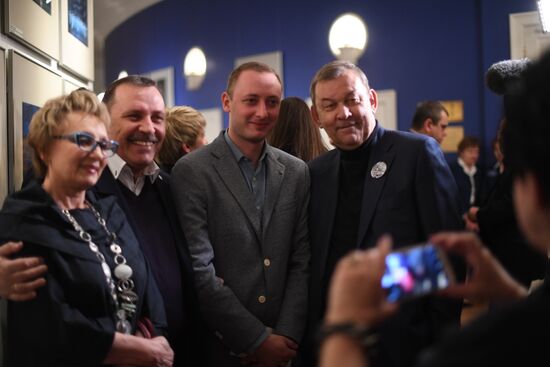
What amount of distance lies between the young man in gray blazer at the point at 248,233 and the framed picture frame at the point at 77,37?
97 centimetres

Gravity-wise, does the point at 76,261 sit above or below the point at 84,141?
below

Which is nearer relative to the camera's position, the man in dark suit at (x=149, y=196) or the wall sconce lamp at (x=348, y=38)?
the man in dark suit at (x=149, y=196)

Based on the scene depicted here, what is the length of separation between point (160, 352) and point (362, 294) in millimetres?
1061

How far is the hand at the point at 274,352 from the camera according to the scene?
7.06 ft

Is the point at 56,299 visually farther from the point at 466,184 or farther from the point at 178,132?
the point at 466,184

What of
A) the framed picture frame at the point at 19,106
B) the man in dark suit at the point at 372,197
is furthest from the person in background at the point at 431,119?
the framed picture frame at the point at 19,106

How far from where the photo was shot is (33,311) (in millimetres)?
1596

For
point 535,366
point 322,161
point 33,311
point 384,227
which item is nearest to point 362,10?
point 322,161

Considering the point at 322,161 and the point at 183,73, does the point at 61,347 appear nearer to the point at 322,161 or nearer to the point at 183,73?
the point at 322,161

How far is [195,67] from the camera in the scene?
7.54 m

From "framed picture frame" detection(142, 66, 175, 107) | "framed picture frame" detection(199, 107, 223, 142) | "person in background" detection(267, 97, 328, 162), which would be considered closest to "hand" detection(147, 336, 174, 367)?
"person in background" detection(267, 97, 328, 162)

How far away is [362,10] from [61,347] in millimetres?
5625

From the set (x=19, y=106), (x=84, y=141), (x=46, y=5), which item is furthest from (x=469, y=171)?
(x=84, y=141)

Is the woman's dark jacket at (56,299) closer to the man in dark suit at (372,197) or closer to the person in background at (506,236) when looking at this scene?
the man in dark suit at (372,197)
